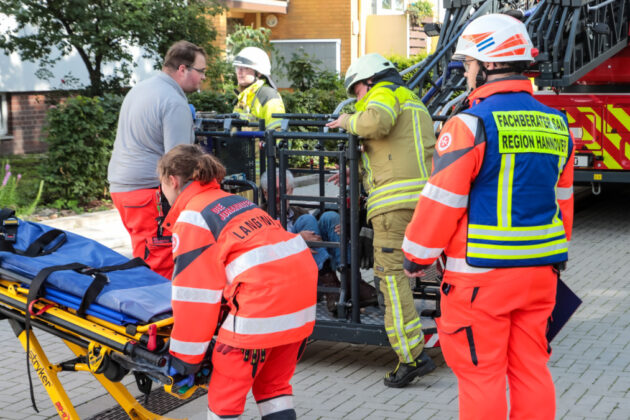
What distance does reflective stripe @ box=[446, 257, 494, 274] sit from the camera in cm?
358

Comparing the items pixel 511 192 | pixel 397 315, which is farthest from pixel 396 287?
pixel 511 192

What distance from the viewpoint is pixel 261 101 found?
7344 mm

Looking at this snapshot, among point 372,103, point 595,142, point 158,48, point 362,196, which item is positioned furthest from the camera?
point 158,48

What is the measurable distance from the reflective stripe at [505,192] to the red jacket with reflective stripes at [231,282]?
2.76ft

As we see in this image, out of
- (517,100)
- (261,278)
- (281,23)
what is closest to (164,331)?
(261,278)

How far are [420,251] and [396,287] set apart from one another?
164 centimetres

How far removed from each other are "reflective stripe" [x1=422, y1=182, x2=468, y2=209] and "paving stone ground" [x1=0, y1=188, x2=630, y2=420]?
172cm

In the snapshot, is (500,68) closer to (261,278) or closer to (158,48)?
(261,278)

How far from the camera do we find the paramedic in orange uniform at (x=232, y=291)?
3.52 metres

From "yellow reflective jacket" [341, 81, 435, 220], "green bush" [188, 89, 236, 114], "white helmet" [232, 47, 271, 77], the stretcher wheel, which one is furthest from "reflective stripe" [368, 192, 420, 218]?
"green bush" [188, 89, 236, 114]

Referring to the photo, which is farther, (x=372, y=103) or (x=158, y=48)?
(x=158, y=48)

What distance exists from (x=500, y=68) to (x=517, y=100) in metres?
0.15

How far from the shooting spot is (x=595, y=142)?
35.6 feet

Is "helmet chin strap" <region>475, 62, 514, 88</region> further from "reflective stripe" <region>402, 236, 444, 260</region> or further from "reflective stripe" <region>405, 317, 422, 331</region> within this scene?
"reflective stripe" <region>405, 317, 422, 331</region>
